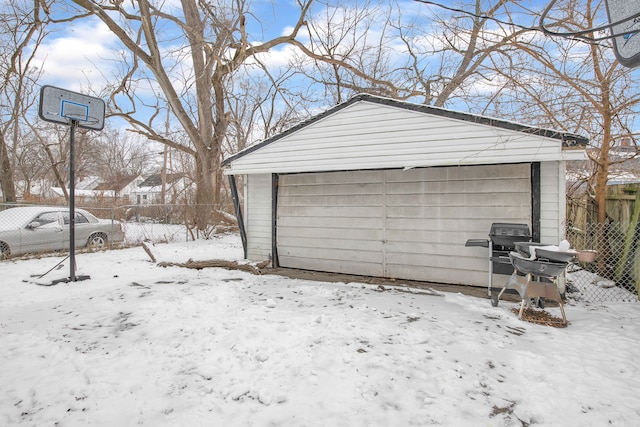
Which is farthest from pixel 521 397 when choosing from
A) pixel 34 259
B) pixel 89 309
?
pixel 34 259

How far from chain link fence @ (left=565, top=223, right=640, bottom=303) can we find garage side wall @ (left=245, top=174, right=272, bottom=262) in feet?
18.6

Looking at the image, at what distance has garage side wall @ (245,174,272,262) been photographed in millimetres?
7383

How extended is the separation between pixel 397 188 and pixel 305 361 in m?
4.08

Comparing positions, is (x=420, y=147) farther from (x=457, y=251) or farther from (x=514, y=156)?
(x=457, y=251)

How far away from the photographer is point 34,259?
7.39 meters

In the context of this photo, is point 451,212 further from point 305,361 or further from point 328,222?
point 305,361

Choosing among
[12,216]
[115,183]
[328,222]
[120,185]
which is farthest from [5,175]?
[120,185]

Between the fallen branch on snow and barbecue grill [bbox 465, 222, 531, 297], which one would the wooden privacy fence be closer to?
barbecue grill [bbox 465, 222, 531, 297]

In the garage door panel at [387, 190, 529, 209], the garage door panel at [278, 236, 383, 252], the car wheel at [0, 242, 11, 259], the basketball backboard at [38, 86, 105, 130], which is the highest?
the basketball backboard at [38, 86, 105, 130]

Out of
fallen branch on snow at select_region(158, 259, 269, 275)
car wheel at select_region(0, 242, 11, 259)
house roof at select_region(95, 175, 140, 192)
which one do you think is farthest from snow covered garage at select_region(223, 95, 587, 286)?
house roof at select_region(95, 175, 140, 192)

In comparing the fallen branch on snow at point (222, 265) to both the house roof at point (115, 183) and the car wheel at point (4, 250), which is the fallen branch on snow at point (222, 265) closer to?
the car wheel at point (4, 250)

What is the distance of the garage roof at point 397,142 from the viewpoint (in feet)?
15.5

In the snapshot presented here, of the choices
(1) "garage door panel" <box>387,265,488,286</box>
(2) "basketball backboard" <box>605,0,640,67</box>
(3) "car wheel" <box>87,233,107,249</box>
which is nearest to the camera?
(2) "basketball backboard" <box>605,0,640,67</box>

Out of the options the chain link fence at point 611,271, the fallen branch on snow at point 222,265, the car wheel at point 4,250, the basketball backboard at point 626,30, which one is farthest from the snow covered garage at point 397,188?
the car wheel at point 4,250
